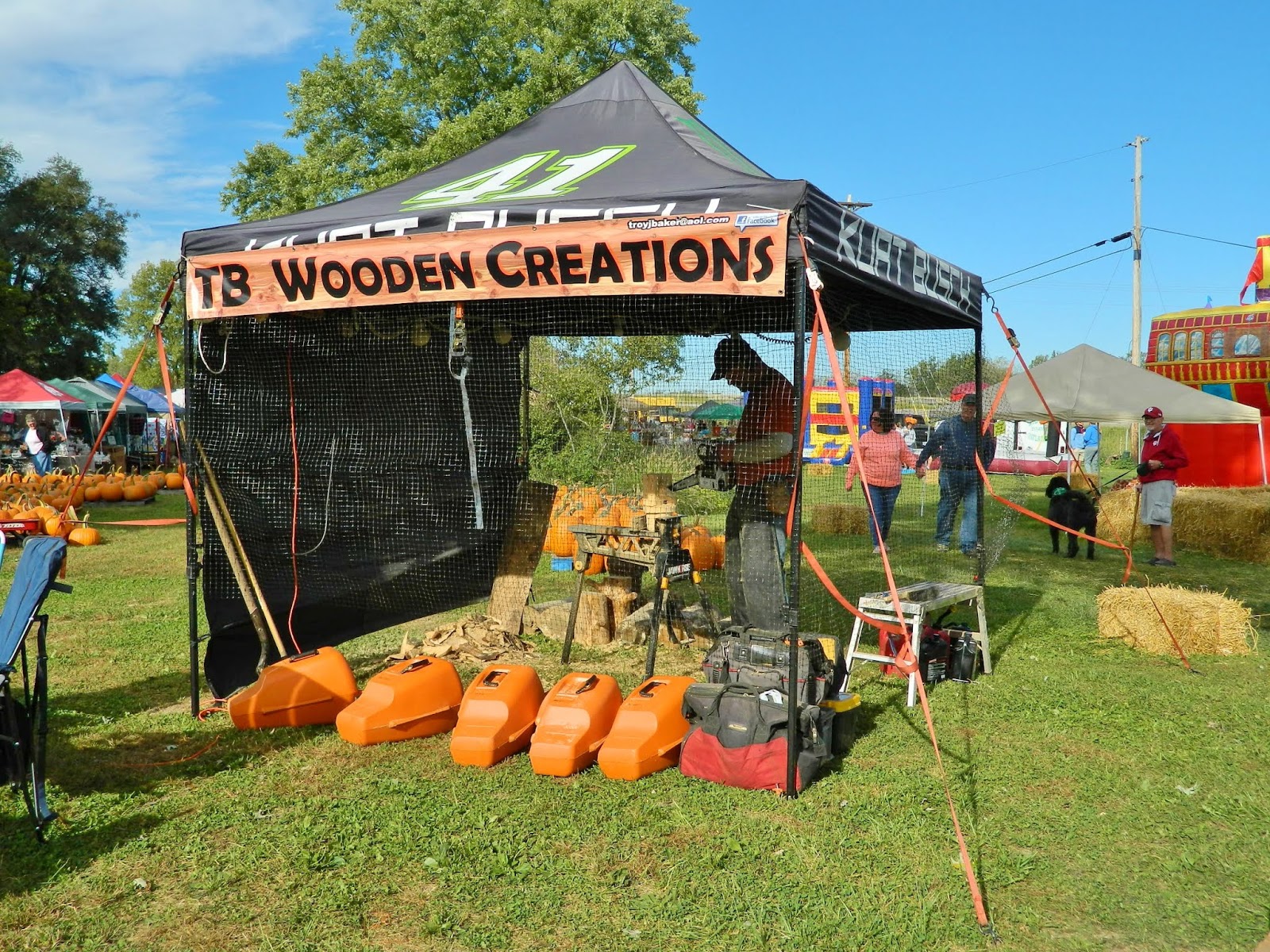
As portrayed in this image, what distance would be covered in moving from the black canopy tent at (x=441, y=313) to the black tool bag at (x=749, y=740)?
163 centimetres

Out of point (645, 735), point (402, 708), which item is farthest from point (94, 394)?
point (645, 735)

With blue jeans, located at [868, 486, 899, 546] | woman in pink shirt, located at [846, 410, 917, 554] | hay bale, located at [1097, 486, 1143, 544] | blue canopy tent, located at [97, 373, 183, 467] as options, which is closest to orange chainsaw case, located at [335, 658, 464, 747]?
woman in pink shirt, located at [846, 410, 917, 554]

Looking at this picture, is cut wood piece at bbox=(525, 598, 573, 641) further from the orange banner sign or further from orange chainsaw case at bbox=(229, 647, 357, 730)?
the orange banner sign

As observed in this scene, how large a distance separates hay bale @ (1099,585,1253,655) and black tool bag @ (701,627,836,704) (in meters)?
3.48

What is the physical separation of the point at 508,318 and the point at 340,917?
4.54m

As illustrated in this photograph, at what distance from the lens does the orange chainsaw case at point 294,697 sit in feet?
16.2

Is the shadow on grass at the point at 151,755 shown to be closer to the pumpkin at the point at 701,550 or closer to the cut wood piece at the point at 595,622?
the cut wood piece at the point at 595,622

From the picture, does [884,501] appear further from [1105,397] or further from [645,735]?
[645,735]

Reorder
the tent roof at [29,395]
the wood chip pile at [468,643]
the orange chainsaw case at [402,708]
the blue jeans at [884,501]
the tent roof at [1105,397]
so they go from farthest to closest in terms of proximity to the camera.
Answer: the tent roof at [29,395] → the tent roof at [1105,397] → the blue jeans at [884,501] → the wood chip pile at [468,643] → the orange chainsaw case at [402,708]

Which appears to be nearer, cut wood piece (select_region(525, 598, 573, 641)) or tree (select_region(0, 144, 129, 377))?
cut wood piece (select_region(525, 598, 573, 641))

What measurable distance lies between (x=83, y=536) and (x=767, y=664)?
10.8 meters

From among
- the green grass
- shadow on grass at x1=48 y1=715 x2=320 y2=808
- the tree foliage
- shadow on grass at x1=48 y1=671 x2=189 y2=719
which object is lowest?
the green grass

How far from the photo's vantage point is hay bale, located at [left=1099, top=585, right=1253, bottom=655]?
21.7 feet

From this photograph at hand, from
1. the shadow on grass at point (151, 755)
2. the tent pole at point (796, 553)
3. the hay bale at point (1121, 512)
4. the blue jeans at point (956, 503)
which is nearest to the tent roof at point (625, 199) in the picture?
the tent pole at point (796, 553)
